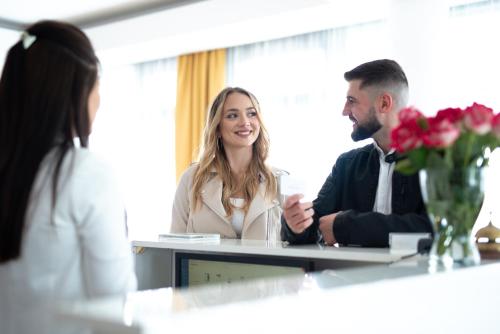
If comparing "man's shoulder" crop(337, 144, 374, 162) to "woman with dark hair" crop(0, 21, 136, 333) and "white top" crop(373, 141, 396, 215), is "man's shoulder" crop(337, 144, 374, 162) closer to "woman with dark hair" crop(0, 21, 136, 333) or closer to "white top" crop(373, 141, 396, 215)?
"white top" crop(373, 141, 396, 215)

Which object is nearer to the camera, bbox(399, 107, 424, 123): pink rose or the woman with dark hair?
the woman with dark hair

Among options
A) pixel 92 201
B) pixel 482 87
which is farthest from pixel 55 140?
pixel 482 87

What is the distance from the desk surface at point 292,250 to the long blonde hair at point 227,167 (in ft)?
2.86

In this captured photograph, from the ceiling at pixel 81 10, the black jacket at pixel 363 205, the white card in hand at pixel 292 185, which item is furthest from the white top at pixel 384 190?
the ceiling at pixel 81 10

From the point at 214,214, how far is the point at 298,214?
1097 millimetres

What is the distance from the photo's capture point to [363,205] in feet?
9.29

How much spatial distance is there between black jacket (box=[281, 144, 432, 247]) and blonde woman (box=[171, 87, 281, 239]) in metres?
0.55

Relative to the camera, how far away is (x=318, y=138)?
6602 mm

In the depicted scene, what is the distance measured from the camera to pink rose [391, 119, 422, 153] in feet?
6.15

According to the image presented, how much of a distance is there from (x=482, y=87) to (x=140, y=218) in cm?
430

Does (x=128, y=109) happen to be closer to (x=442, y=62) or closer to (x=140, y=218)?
(x=140, y=218)

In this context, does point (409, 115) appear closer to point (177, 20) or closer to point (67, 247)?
point (67, 247)

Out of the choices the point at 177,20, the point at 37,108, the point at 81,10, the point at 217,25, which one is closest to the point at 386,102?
the point at 37,108

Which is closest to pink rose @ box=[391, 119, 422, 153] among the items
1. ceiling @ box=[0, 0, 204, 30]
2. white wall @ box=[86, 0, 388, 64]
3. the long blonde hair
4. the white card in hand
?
the white card in hand
